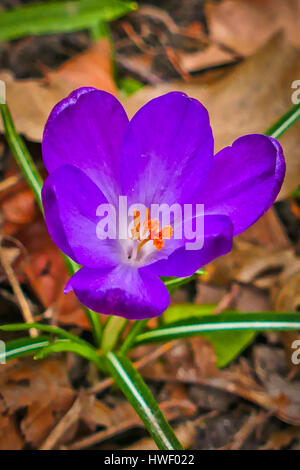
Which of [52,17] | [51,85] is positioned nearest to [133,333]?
[51,85]

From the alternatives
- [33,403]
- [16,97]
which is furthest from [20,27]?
[33,403]

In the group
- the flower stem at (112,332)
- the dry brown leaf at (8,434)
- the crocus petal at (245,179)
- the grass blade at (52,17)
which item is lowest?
the dry brown leaf at (8,434)

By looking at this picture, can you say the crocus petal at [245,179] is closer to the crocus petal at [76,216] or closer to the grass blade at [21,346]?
the crocus petal at [76,216]

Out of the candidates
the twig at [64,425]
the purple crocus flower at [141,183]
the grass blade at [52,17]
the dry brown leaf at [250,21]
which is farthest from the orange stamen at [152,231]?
the dry brown leaf at [250,21]

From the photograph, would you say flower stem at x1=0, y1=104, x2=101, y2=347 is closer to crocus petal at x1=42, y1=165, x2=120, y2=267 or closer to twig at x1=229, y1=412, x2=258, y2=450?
crocus petal at x1=42, y1=165, x2=120, y2=267

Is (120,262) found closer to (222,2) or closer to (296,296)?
(296,296)

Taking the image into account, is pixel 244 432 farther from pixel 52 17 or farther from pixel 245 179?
pixel 52 17
